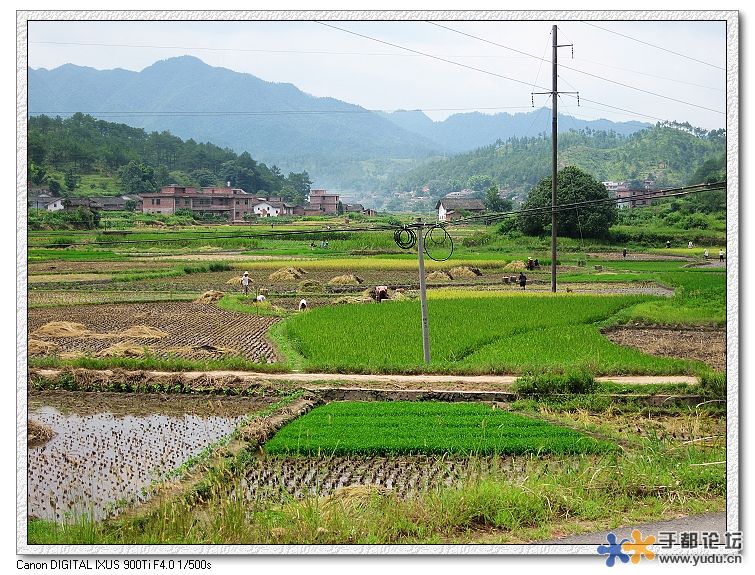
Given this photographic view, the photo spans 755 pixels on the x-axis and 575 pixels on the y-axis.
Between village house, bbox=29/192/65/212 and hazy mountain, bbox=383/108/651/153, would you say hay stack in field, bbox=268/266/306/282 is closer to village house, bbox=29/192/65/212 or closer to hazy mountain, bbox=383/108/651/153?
hazy mountain, bbox=383/108/651/153

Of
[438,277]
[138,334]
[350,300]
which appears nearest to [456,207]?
[350,300]

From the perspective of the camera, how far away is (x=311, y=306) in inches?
550

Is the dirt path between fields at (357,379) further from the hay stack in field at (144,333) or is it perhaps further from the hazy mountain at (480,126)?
the hazy mountain at (480,126)

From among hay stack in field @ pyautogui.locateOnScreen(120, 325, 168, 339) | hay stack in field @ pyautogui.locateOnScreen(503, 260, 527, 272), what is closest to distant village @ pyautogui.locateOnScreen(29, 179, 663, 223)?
hay stack in field @ pyautogui.locateOnScreen(120, 325, 168, 339)

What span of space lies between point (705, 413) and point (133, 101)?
6.76 meters

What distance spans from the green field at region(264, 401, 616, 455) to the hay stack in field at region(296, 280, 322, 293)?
25.5 ft

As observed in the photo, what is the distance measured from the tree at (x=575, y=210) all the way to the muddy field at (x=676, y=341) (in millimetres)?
1927

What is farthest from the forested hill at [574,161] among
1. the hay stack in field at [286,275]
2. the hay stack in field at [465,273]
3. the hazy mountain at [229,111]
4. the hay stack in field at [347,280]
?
the hay stack in field at [286,275]

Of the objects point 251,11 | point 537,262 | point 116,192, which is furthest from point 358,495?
point 537,262

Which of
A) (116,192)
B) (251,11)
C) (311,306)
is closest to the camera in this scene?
A: (251,11)

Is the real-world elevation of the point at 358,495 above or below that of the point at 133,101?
below

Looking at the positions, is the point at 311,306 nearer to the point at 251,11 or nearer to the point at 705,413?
the point at 705,413

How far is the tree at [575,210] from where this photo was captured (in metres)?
12.4

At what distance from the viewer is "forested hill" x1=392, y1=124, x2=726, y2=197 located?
862cm
